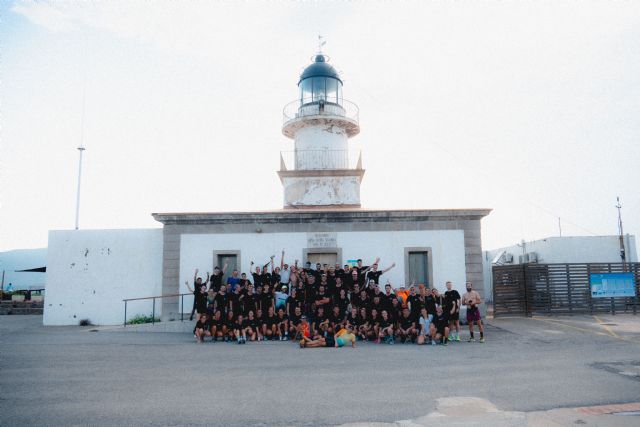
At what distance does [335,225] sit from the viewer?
14.1 m

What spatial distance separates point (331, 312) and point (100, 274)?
352 inches

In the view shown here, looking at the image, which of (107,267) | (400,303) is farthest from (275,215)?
(107,267)

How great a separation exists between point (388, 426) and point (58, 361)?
672cm

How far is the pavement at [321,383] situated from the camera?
15.8 feet

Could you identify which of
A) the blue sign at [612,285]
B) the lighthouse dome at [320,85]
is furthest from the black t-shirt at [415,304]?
the lighthouse dome at [320,85]

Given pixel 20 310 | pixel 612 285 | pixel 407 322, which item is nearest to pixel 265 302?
pixel 407 322

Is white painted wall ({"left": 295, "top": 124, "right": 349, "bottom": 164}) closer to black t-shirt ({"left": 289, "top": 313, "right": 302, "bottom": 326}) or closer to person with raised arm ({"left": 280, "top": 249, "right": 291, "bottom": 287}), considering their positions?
person with raised arm ({"left": 280, "top": 249, "right": 291, "bottom": 287})

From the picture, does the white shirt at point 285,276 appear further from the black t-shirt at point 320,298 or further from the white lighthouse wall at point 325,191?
the white lighthouse wall at point 325,191

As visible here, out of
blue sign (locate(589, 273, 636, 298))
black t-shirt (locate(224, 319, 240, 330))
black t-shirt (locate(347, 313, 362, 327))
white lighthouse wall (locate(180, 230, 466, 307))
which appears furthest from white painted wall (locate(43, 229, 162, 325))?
blue sign (locate(589, 273, 636, 298))

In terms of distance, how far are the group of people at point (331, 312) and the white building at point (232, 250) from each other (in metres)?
2.07

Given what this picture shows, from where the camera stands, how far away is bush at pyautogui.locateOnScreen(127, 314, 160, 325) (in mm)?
13670

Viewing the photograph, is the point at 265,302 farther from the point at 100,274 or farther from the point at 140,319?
the point at 100,274

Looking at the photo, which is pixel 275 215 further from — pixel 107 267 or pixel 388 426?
pixel 388 426

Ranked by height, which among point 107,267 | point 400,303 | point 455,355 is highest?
point 107,267
